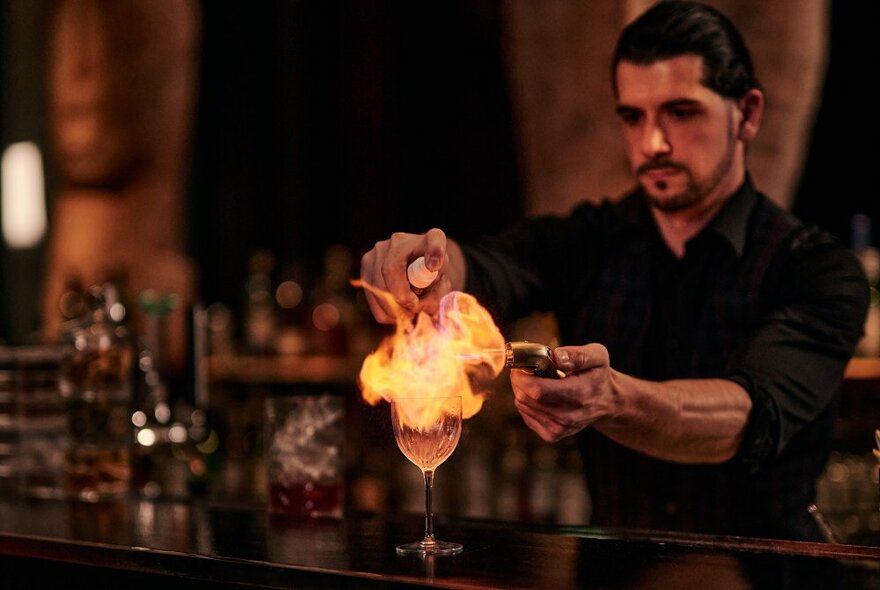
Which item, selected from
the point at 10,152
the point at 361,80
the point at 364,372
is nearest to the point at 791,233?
the point at 364,372

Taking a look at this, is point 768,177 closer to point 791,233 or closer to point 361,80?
point 791,233

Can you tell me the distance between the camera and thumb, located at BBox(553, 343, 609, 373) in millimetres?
1733

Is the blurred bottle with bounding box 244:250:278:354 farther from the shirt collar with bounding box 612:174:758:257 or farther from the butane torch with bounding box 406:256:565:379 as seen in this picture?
the butane torch with bounding box 406:256:565:379

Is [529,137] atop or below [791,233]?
atop

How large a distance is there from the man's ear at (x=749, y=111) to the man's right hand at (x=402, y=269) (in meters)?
0.84

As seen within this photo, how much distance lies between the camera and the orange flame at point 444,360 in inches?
73.1

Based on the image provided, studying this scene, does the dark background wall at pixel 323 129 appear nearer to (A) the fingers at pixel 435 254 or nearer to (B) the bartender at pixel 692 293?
(B) the bartender at pixel 692 293

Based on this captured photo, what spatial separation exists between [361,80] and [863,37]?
8.67 ft

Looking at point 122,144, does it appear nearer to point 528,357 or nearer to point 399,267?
point 399,267

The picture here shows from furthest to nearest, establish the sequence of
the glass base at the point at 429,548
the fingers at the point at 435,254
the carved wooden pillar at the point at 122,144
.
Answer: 1. the carved wooden pillar at the point at 122,144
2. the fingers at the point at 435,254
3. the glass base at the point at 429,548

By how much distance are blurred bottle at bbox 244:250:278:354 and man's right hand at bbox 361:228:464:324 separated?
294 cm

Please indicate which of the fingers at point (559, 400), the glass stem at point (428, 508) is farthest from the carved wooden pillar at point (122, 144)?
the fingers at point (559, 400)

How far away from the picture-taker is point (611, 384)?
6.10ft

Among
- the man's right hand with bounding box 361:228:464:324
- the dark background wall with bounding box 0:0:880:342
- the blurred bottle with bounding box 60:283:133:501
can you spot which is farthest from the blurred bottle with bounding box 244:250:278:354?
the man's right hand with bounding box 361:228:464:324
